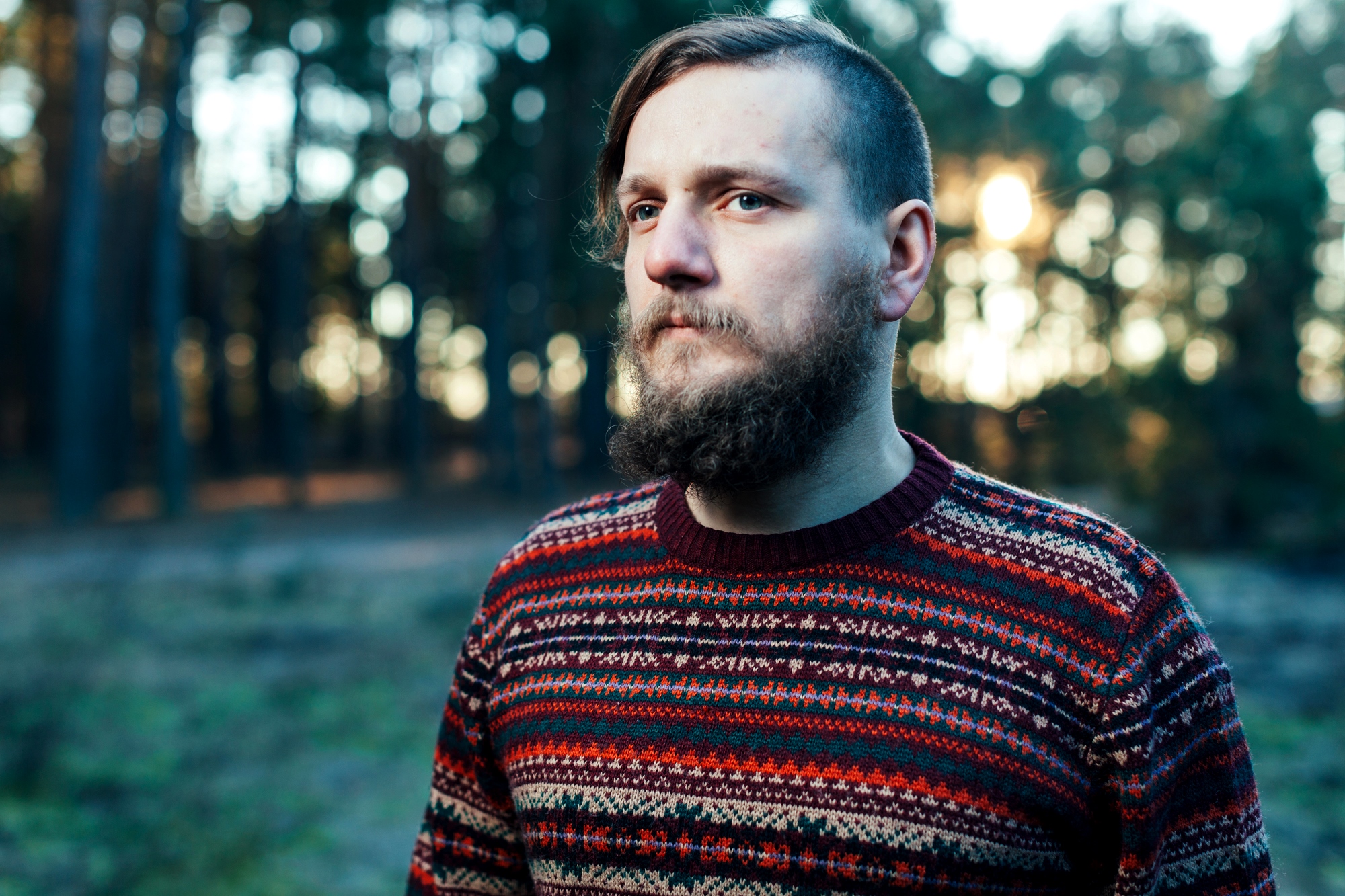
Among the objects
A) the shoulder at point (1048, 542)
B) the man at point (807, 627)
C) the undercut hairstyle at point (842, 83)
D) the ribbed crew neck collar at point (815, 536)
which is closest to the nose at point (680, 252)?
the man at point (807, 627)

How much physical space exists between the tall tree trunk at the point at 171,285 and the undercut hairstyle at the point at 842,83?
736 inches

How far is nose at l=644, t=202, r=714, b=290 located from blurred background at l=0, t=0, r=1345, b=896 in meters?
0.30

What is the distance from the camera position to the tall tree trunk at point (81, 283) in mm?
16625

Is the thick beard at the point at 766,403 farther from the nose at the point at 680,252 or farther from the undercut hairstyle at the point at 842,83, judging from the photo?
the undercut hairstyle at the point at 842,83

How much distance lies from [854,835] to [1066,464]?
66.6 ft

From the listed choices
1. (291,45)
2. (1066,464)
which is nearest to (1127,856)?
(1066,464)

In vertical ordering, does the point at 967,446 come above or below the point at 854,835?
above

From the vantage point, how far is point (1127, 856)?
1.45 metres

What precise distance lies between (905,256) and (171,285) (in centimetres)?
1917

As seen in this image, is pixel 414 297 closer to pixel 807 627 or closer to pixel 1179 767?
pixel 807 627

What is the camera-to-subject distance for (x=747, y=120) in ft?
5.41

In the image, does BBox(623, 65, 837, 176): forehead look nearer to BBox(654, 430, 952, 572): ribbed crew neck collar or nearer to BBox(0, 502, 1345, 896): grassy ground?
BBox(654, 430, 952, 572): ribbed crew neck collar

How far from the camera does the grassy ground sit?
5.19m

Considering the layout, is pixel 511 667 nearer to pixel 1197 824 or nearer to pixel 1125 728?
pixel 1125 728
